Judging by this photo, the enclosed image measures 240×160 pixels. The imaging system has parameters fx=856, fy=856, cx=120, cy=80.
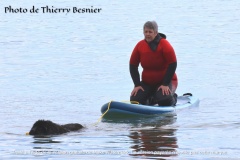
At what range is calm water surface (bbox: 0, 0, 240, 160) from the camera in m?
9.91

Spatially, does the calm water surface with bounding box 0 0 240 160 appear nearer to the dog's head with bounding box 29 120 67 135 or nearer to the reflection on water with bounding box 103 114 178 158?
the reflection on water with bounding box 103 114 178 158

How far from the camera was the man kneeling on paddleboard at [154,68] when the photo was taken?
40.6ft

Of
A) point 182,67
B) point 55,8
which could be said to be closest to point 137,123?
→ point 182,67

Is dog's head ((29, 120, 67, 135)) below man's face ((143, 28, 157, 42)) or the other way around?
below

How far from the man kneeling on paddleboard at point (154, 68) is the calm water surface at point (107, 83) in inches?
15.7

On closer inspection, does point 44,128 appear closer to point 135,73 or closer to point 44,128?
point 44,128

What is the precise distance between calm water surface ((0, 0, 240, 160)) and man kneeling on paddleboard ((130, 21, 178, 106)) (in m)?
0.40

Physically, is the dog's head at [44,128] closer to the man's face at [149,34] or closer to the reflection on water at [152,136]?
the reflection on water at [152,136]

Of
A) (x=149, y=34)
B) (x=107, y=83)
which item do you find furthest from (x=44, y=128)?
(x=107, y=83)

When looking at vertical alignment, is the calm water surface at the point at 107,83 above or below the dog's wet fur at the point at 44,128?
below

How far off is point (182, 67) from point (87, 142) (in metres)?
9.00

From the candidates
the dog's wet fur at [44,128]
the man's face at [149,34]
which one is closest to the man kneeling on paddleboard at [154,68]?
the man's face at [149,34]

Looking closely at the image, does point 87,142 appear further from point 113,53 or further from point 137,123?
point 113,53

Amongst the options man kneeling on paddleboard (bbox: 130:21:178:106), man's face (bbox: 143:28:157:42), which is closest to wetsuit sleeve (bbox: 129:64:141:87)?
man kneeling on paddleboard (bbox: 130:21:178:106)
